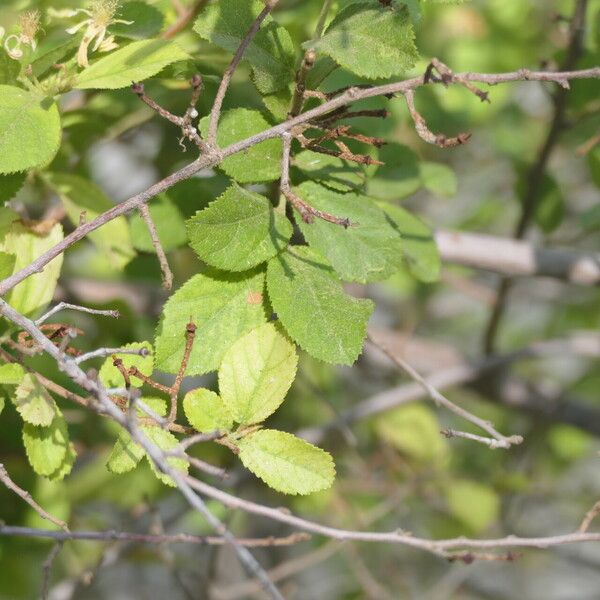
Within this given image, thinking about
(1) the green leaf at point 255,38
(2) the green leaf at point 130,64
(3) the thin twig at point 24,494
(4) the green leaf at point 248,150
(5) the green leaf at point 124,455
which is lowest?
(3) the thin twig at point 24,494

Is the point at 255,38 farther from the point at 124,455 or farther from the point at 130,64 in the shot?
the point at 124,455

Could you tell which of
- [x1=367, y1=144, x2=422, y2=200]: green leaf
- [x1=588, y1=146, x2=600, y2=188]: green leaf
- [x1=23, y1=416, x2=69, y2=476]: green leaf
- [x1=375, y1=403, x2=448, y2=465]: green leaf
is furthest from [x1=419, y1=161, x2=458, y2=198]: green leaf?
[x1=375, y1=403, x2=448, y2=465]: green leaf

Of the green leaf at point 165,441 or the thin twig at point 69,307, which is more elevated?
the thin twig at point 69,307

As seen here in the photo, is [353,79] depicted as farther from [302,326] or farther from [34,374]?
[34,374]

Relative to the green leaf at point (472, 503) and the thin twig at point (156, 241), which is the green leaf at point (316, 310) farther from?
the green leaf at point (472, 503)

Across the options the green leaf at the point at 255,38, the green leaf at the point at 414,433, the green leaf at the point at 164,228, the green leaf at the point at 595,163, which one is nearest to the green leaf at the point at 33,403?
the green leaf at the point at 164,228
